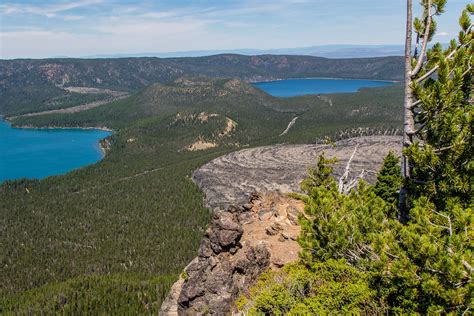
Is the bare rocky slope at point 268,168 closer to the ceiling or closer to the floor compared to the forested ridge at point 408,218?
closer to the floor

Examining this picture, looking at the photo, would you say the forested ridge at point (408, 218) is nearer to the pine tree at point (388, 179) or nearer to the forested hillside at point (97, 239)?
the pine tree at point (388, 179)

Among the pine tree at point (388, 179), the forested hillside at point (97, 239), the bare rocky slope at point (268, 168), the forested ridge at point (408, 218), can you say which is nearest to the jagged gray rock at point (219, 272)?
the forested ridge at point (408, 218)

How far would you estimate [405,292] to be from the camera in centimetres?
1708

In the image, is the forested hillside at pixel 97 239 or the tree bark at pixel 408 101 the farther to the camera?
the forested hillside at pixel 97 239

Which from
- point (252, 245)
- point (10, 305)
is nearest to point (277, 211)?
point (252, 245)

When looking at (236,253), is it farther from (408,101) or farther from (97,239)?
(97,239)

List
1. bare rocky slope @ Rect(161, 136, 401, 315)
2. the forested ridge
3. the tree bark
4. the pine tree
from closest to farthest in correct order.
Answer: the forested ridge
the tree bark
bare rocky slope @ Rect(161, 136, 401, 315)
the pine tree

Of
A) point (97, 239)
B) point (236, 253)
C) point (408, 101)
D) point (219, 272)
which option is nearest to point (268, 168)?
point (97, 239)

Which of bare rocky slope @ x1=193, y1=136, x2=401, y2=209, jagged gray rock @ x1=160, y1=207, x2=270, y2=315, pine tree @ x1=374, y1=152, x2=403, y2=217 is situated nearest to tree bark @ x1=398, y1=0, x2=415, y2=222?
jagged gray rock @ x1=160, y1=207, x2=270, y2=315

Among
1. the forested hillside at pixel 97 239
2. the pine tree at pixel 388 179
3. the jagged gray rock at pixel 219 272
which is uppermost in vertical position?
the pine tree at pixel 388 179

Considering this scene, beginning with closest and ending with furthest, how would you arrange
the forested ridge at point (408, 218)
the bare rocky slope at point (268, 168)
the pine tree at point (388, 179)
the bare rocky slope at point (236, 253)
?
the forested ridge at point (408, 218) < the bare rocky slope at point (236, 253) < the pine tree at point (388, 179) < the bare rocky slope at point (268, 168)

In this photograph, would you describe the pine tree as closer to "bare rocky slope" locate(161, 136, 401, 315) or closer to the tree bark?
"bare rocky slope" locate(161, 136, 401, 315)

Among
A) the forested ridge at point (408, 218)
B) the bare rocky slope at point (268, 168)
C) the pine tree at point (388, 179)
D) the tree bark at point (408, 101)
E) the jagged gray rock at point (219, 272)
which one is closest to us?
the forested ridge at point (408, 218)

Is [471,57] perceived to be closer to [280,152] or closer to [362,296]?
[362,296]
